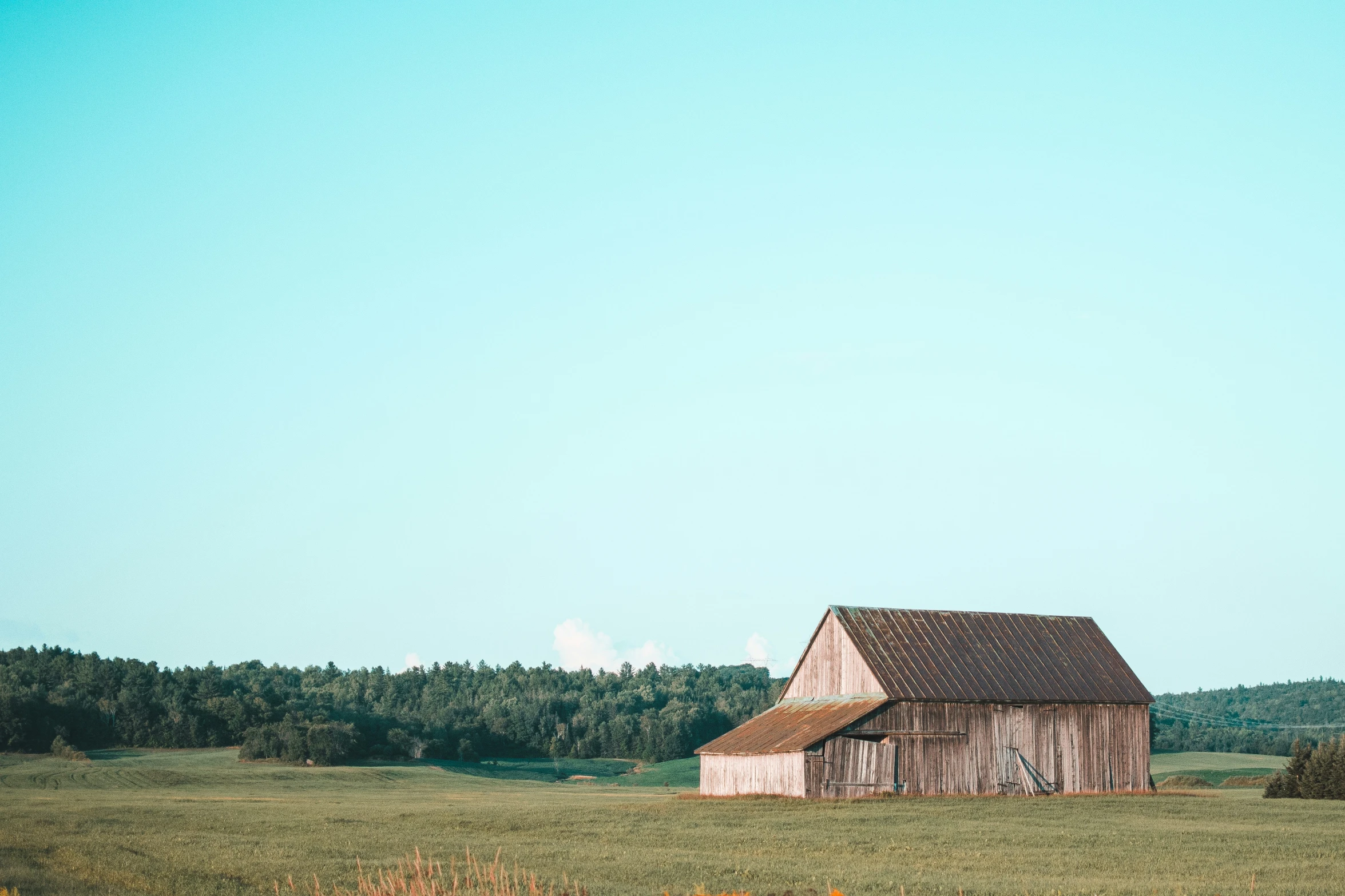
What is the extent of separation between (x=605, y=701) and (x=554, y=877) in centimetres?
13152

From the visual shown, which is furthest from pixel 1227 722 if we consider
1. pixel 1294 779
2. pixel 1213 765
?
pixel 1294 779

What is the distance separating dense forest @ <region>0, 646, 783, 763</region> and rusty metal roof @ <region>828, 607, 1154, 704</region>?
77.4 ft

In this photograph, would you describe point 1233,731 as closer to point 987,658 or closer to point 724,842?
point 987,658

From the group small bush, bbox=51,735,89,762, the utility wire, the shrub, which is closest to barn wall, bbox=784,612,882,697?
the shrub

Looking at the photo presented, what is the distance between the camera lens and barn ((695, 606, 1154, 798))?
46.8 metres

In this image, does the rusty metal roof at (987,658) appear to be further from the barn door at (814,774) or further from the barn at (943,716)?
the barn door at (814,774)

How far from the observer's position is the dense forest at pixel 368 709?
102 metres

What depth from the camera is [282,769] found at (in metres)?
89.2

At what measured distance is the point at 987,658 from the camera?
51219 millimetres

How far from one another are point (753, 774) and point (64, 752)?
6689 centimetres

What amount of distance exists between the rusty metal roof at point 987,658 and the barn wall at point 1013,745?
19.0 inches

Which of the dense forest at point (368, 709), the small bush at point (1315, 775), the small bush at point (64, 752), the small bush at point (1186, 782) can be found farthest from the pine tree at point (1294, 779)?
the small bush at point (64, 752)

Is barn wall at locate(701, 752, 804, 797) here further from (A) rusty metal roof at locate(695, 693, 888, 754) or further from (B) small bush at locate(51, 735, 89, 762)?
(B) small bush at locate(51, 735, 89, 762)

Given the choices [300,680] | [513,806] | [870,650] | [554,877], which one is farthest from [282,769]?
[300,680]
